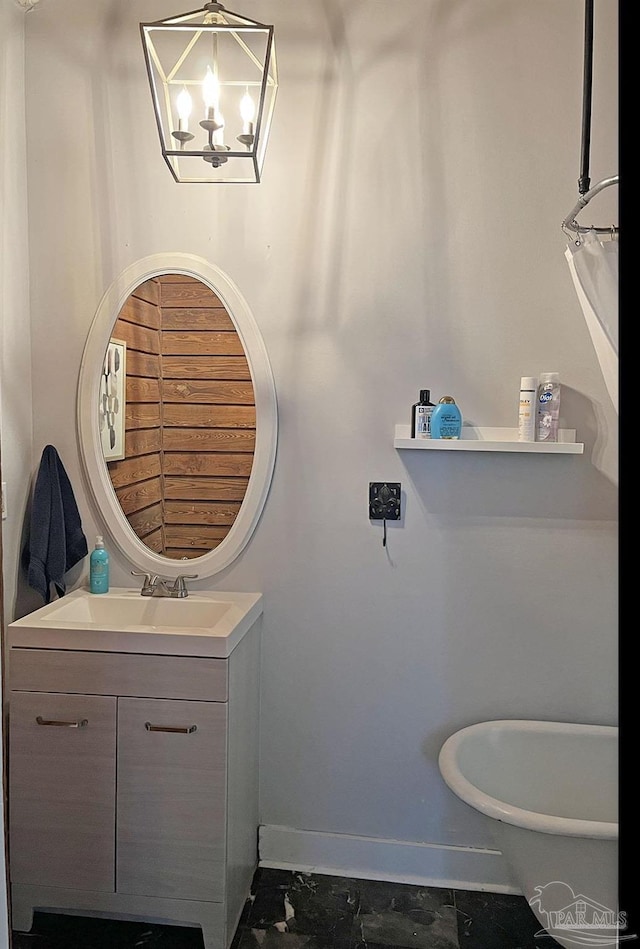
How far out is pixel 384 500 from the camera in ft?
7.77

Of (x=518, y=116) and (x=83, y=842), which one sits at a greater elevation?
(x=518, y=116)

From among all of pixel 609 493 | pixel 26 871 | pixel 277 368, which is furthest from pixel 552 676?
pixel 26 871

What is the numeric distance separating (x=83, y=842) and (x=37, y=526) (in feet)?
3.02

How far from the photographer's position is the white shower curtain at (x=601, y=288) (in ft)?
5.30

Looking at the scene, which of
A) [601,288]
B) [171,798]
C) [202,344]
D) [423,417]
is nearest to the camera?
[601,288]

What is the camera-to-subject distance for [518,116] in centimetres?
225

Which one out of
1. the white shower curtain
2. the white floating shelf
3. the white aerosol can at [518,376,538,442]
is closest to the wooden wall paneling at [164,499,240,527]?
the white floating shelf

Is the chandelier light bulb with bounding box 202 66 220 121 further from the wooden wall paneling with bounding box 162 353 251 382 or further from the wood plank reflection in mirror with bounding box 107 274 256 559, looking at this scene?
the wooden wall paneling with bounding box 162 353 251 382

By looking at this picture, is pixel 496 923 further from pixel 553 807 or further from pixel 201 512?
pixel 201 512

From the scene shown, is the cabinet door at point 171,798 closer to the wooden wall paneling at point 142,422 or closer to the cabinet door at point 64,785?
the cabinet door at point 64,785

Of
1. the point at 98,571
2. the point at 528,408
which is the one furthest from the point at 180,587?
the point at 528,408

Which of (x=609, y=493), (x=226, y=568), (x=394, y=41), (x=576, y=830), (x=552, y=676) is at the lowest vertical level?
(x=576, y=830)

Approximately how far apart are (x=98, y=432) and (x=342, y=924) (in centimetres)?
164

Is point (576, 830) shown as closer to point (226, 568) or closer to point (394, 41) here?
point (226, 568)
